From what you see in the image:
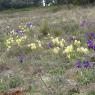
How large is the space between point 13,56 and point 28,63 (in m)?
1.27

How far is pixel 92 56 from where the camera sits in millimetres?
7012

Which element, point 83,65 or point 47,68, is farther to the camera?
point 47,68

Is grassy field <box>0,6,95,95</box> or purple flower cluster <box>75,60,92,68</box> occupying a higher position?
purple flower cluster <box>75,60,92,68</box>

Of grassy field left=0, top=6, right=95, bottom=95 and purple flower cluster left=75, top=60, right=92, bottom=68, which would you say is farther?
purple flower cluster left=75, top=60, right=92, bottom=68

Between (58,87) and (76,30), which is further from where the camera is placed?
(76,30)

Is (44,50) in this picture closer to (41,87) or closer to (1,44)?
(1,44)

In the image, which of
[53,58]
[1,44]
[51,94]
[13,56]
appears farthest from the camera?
[1,44]

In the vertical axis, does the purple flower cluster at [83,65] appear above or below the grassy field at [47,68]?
above

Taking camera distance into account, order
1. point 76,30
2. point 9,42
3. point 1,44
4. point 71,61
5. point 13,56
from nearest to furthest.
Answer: point 71,61 → point 13,56 → point 9,42 → point 1,44 → point 76,30

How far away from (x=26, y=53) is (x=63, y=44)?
86 cm

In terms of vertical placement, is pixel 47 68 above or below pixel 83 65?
below

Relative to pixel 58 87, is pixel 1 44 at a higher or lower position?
lower

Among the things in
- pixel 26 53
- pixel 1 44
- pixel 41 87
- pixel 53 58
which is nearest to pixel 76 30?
pixel 1 44

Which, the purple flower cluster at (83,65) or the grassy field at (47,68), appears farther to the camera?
the purple flower cluster at (83,65)
